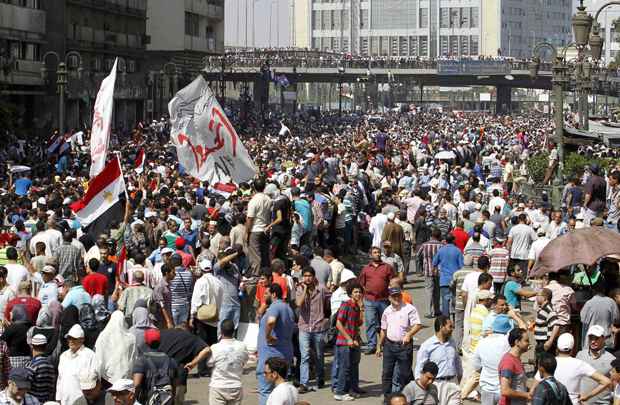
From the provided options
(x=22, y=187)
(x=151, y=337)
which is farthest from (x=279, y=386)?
(x=22, y=187)

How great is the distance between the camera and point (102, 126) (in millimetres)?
19844

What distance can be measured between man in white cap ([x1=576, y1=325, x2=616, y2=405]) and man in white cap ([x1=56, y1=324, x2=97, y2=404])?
4.08 metres

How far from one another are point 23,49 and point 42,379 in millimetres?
51018

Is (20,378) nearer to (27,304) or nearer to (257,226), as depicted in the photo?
(27,304)

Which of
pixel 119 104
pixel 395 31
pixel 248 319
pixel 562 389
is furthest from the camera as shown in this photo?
pixel 395 31

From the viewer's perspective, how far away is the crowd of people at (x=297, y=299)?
12.2 metres

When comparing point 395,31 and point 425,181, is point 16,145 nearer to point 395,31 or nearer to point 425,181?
point 425,181

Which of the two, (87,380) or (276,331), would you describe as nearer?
(87,380)

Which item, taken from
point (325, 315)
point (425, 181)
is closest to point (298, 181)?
point (425, 181)

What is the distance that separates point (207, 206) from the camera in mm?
23750

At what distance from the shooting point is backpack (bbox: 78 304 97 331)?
46.9ft

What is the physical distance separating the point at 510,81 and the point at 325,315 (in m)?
109

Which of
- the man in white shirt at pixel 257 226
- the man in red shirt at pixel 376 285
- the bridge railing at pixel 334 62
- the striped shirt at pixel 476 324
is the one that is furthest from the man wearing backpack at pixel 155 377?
the bridge railing at pixel 334 62

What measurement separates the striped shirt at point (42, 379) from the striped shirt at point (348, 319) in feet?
11.7
